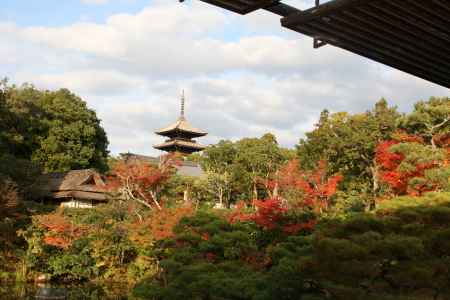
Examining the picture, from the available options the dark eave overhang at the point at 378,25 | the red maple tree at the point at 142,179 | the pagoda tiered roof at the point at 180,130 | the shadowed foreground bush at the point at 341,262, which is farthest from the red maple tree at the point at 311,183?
the pagoda tiered roof at the point at 180,130

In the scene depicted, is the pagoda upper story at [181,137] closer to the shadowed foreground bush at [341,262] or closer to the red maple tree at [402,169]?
the red maple tree at [402,169]

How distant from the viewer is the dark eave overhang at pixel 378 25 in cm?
219

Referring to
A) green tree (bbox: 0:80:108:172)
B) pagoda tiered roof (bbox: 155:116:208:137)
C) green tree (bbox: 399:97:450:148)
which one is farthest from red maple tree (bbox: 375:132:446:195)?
pagoda tiered roof (bbox: 155:116:208:137)

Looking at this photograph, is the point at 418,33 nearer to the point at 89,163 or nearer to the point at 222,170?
the point at 222,170

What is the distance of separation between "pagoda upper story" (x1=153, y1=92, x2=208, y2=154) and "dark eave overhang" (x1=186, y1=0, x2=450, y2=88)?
3795 cm

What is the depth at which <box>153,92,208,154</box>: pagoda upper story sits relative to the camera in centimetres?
4069

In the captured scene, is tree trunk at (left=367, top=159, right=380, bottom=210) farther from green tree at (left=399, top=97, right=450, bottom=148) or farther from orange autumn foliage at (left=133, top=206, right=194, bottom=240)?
orange autumn foliage at (left=133, top=206, right=194, bottom=240)

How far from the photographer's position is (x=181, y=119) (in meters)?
42.1

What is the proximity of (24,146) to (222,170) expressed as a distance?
371 inches

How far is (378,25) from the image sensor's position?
7.73 ft

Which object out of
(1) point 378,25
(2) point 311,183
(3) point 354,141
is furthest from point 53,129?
(1) point 378,25

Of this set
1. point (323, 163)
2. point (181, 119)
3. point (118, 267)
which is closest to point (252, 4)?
A: point (118, 267)

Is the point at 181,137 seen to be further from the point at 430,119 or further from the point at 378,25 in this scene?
the point at 378,25

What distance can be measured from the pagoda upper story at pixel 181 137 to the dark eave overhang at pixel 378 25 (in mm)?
37947
